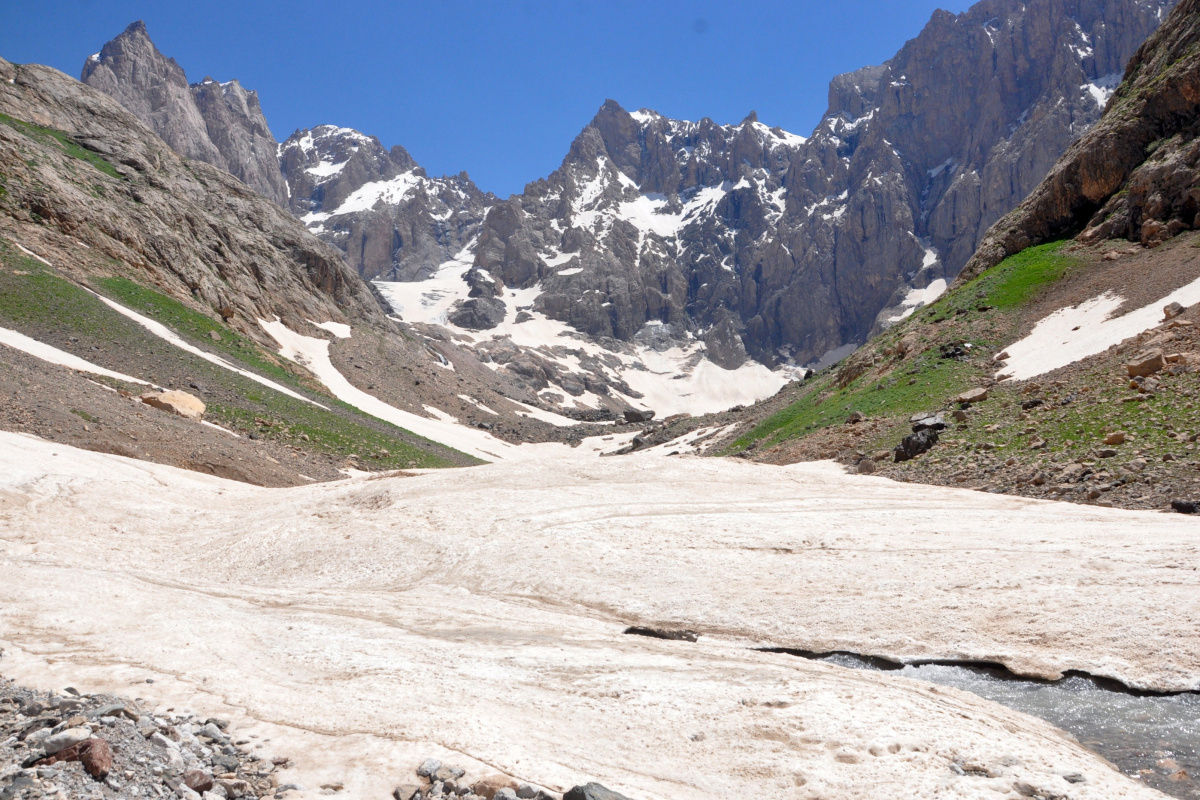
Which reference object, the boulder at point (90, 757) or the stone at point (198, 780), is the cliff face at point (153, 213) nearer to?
the boulder at point (90, 757)

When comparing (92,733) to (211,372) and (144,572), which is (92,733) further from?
(211,372)

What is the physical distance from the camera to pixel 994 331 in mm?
39125

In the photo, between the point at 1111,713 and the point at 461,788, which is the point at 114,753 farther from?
the point at 1111,713

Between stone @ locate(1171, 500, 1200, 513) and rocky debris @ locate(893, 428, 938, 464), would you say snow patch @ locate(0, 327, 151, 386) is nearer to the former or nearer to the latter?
rocky debris @ locate(893, 428, 938, 464)

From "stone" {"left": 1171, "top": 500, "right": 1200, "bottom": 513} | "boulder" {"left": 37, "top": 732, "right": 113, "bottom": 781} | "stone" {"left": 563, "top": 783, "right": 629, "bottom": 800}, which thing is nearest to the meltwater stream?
"stone" {"left": 563, "top": 783, "right": 629, "bottom": 800}

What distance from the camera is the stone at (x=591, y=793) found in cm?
606

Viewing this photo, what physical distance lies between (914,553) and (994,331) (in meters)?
31.0

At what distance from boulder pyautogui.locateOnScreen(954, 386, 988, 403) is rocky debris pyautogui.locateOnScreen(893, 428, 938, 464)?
373cm

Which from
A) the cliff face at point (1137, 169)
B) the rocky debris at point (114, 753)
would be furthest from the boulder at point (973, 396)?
the rocky debris at point (114, 753)

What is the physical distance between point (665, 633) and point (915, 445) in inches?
784

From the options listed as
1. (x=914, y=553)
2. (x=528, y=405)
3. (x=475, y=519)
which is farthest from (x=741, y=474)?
(x=528, y=405)

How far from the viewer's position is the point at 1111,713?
919cm

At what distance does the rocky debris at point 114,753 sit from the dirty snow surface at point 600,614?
0.49 meters

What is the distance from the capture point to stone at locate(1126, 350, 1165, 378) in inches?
957
